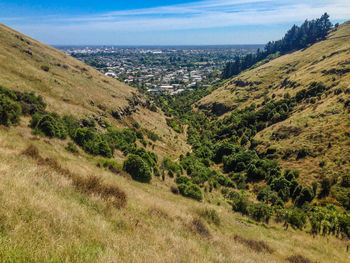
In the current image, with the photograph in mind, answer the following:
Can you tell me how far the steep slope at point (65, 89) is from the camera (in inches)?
1393

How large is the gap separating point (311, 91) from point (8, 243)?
72380mm

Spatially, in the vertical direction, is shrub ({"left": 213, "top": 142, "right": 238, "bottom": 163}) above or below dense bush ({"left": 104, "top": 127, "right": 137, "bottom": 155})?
below

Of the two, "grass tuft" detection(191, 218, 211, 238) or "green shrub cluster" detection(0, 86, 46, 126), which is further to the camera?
"green shrub cluster" detection(0, 86, 46, 126)

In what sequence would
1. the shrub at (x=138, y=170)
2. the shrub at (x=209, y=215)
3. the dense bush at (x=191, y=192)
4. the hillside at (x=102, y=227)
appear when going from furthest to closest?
1. the shrub at (x=138, y=170)
2. the dense bush at (x=191, y=192)
3. the shrub at (x=209, y=215)
4. the hillside at (x=102, y=227)

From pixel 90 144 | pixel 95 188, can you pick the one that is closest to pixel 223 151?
pixel 90 144

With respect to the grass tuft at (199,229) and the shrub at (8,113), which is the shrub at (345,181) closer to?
the grass tuft at (199,229)

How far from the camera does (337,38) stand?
330ft

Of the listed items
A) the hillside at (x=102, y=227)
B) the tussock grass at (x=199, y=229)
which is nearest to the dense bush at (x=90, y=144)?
the hillside at (x=102, y=227)

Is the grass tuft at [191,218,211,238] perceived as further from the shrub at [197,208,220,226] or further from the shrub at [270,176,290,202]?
the shrub at [270,176,290,202]

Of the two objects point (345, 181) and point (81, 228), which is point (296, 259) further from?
point (345, 181)

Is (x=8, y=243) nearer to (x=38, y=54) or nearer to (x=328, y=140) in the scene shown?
(x=328, y=140)

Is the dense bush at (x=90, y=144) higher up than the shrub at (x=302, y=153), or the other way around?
the dense bush at (x=90, y=144)

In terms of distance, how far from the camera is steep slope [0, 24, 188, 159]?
116 ft

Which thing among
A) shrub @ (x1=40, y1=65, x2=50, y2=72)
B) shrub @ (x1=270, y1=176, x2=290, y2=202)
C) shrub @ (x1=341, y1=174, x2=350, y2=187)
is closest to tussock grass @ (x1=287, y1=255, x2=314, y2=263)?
shrub @ (x1=270, y1=176, x2=290, y2=202)
